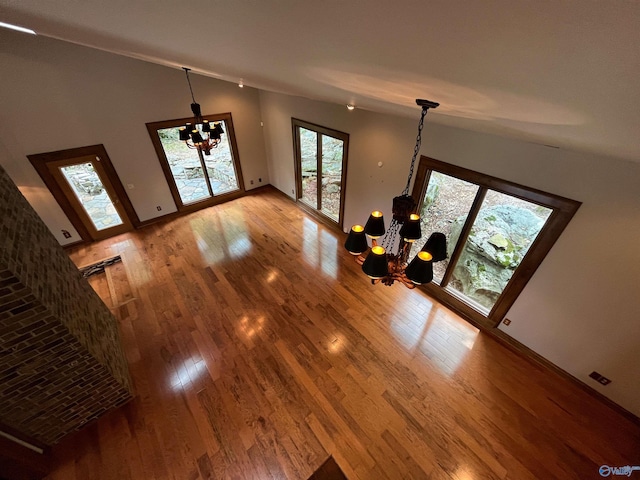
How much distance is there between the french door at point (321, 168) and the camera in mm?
4635

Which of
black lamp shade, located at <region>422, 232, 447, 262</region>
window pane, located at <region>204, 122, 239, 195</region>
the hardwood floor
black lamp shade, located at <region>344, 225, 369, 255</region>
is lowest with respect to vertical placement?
the hardwood floor

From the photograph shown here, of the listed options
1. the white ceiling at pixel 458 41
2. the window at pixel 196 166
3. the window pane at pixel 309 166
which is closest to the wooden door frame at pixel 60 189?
the window at pixel 196 166

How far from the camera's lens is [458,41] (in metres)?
0.47

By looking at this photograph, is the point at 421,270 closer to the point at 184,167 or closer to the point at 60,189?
the point at 184,167

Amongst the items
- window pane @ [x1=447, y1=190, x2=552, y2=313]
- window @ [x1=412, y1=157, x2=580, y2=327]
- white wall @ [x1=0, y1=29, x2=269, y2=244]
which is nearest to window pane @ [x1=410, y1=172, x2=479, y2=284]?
window @ [x1=412, y1=157, x2=580, y2=327]

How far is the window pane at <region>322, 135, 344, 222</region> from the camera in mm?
4695

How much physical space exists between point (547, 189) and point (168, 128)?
5904 mm

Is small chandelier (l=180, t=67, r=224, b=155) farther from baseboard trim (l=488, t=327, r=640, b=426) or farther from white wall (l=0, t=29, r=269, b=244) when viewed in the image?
baseboard trim (l=488, t=327, r=640, b=426)

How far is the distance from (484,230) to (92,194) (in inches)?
253

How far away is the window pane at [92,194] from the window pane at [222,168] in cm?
197

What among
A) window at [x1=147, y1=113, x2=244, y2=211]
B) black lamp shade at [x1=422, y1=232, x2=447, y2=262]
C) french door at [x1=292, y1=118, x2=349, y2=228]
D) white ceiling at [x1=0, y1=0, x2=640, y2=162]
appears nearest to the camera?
white ceiling at [x1=0, y1=0, x2=640, y2=162]

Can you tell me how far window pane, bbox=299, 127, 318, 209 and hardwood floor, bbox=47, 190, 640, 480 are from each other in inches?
82.8

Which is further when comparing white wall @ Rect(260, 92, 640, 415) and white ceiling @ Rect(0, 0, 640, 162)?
white wall @ Rect(260, 92, 640, 415)

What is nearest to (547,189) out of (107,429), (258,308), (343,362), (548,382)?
(548,382)
